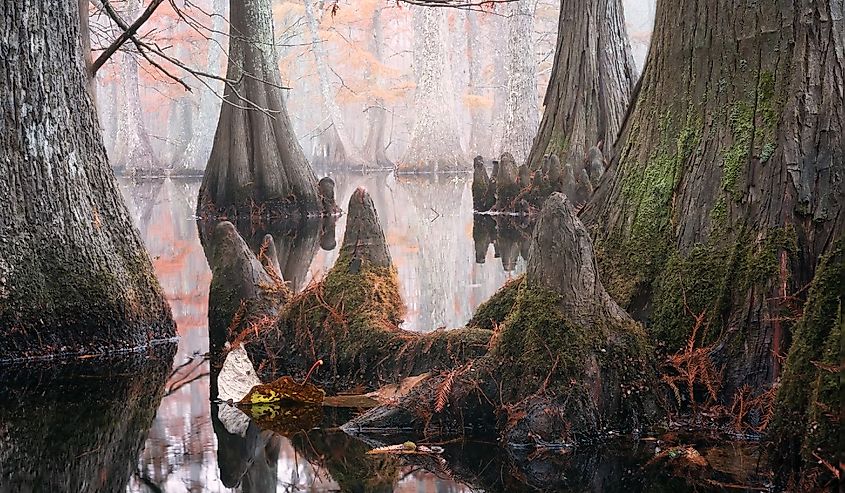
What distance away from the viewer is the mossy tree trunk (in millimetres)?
4402

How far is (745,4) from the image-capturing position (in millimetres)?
4863

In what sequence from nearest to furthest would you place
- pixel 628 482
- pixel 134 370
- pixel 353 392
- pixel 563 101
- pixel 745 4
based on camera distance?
1. pixel 628 482
2. pixel 745 4
3. pixel 353 392
4. pixel 134 370
5. pixel 563 101

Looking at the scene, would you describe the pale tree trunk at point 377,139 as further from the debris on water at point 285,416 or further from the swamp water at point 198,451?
the debris on water at point 285,416

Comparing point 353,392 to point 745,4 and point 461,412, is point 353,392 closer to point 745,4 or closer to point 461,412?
point 461,412

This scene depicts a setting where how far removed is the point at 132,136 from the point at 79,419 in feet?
121

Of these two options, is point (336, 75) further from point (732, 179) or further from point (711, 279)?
point (711, 279)

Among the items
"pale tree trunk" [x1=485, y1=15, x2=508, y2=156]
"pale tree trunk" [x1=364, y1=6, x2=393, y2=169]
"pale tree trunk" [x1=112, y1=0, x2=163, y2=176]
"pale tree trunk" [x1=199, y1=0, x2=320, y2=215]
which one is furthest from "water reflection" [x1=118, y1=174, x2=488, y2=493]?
"pale tree trunk" [x1=485, y1=15, x2=508, y2=156]

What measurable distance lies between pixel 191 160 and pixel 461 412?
126 ft

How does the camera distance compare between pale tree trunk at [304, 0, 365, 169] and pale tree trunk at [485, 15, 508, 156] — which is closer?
pale tree trunk at [304, 0, 365, 169]

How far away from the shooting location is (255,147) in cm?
1638

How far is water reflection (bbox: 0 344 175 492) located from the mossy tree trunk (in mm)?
2260

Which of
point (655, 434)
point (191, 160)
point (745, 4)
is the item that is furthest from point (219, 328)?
point (191, 160)

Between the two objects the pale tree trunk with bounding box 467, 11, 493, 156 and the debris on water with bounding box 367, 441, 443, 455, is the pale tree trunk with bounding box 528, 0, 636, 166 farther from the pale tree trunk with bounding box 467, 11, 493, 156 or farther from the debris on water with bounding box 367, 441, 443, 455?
the pale tree trunk with bounding box 467, 11, 493, 156

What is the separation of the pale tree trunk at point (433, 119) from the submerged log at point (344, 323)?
31773 millimetres
